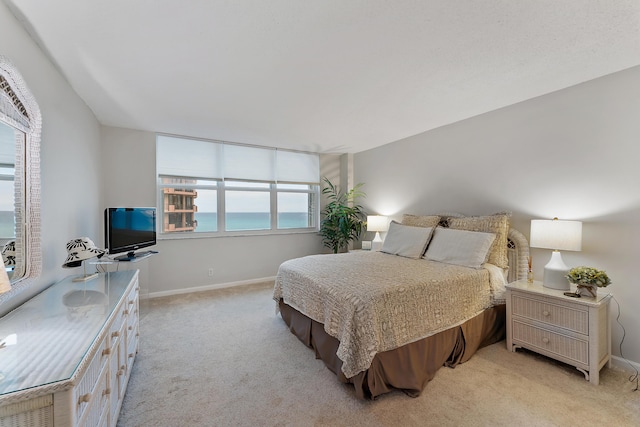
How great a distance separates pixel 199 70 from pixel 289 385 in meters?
2.57

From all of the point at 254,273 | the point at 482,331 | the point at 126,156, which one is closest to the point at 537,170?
the point at 482,331

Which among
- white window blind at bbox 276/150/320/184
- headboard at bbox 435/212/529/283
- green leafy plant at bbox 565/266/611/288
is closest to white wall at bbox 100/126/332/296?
white window blind at bbox 276/150/320/184

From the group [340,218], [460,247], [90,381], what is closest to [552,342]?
[460,247]

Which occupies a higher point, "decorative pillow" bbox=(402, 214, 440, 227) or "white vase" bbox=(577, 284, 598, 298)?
"decorative pillow" bbox=(402, 214, 440, 227)

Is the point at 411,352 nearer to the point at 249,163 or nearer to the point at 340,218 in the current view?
the point at 340,218

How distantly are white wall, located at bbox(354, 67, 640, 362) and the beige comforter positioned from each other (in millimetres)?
968

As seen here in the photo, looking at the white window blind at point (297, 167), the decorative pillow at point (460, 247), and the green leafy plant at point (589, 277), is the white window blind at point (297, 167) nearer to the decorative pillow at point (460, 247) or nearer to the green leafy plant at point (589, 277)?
the decorative pillow at point (460, 247)

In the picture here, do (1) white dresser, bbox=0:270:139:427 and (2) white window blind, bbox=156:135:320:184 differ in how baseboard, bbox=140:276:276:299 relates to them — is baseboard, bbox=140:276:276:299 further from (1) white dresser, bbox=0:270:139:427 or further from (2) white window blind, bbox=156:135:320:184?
(1) white dresser, bbox=0:270:139:427

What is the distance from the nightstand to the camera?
6.52 ft

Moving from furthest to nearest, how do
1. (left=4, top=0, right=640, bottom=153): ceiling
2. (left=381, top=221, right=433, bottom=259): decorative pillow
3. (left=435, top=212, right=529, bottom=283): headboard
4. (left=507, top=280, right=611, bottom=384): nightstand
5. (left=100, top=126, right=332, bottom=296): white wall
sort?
(left=100, top=126, right=332, bottom=296): white wall, (left=381, top=221, right=433, bottom=259): decorative pillow, (left=435, top=212, right=529, bottom=283): headboard, (left=507, top=280, right=611, bottom=384): nightstand, (left=4, top=0, right=640, bottom=153): ceiling

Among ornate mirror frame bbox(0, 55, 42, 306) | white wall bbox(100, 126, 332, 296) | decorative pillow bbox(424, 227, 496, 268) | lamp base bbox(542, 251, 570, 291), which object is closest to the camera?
ornate mirror frame bbox(0, 55, 42, 306)

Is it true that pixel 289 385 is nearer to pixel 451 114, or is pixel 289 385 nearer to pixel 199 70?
pixel 199 70

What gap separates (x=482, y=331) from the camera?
8.12 ft

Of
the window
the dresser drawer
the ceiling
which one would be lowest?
the dresser drawer
